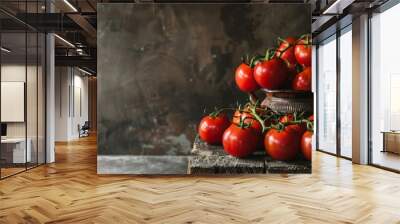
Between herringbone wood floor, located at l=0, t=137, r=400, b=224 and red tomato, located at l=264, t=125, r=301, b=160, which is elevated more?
red tomato, located at l=264, t=125, r=301, b=160

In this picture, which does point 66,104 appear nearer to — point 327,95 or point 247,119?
point 327,95

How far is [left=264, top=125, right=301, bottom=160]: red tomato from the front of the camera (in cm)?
182

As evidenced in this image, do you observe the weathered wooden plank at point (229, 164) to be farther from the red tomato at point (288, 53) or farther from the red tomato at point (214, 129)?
the red tomato at point (288, 53)

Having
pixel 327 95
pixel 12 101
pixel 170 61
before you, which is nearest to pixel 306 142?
pixel 170 61

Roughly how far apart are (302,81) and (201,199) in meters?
2.38

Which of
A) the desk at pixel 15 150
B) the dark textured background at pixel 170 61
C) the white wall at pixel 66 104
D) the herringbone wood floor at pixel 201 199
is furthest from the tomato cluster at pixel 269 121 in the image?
the white wall at pixel 66 104

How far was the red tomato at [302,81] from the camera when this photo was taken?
184 cm

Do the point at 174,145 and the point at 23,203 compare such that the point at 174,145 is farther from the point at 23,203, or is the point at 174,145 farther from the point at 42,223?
the point at 23,203

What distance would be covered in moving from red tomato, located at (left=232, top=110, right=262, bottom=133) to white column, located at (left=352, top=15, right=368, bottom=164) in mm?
5449

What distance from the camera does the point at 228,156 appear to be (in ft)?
6.11

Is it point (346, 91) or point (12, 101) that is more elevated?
point (346, 91)

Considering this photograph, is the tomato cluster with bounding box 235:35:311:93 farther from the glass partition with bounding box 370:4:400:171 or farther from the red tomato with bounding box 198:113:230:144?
the glass partition with bounding box 370:4:400:171

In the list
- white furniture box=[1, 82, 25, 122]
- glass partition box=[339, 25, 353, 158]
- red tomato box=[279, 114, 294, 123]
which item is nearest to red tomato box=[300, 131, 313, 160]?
red tomato box=[279, 114, 294, 123]

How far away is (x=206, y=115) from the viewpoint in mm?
2320
